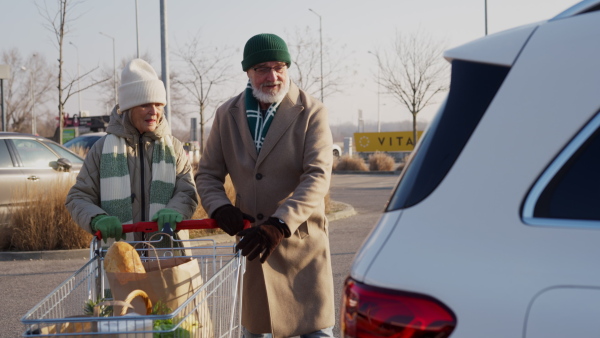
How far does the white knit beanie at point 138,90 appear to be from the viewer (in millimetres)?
4074

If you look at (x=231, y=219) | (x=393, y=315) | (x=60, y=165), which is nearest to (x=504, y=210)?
(x=393, y=315)

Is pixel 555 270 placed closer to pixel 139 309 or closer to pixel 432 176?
pixel 432 176

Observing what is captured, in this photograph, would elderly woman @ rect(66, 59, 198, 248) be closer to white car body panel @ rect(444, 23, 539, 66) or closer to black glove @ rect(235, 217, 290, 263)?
black glove @ rect(235, 217, 290, 263)

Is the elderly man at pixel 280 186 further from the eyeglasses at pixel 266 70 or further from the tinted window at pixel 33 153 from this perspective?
the tinted window at pixel 33 153

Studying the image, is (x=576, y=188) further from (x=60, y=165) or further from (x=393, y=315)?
(x=60, y=165)

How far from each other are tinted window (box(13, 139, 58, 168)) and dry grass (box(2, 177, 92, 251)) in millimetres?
1981

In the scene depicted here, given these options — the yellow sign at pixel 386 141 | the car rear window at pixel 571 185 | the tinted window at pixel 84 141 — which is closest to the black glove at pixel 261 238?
the car rear window at pixel 571 185

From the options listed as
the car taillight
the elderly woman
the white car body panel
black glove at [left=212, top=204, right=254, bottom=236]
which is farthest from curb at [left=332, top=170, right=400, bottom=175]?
the car taillight

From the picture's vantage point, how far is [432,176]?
1.95 metres

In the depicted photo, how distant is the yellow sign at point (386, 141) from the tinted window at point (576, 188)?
39189 mm

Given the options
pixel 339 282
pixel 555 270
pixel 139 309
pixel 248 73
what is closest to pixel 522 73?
pixel 555 270

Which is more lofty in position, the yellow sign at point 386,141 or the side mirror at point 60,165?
the yellow sign at point 386,141

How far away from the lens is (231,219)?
3.59 m

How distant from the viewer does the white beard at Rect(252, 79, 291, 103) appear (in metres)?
3.80
